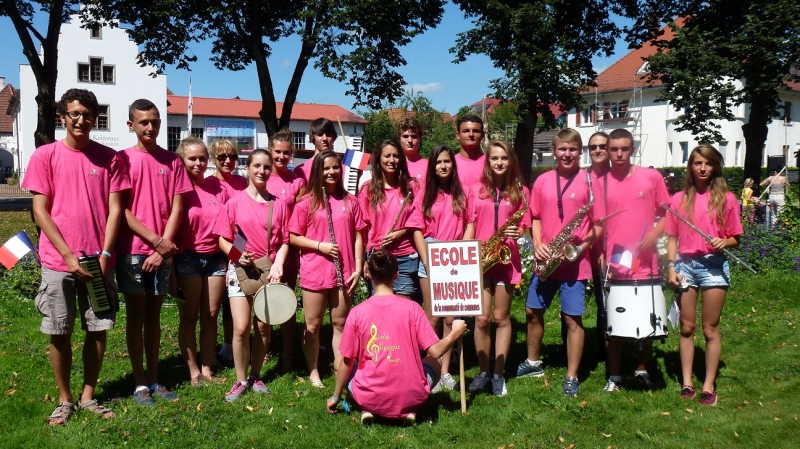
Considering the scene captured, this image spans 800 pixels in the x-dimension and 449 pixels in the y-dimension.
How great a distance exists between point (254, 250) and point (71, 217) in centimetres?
157

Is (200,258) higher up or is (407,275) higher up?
(200,258)

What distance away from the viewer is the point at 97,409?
17.9ft

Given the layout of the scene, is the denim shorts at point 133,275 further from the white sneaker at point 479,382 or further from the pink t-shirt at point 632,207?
the pink t-shirt at point 632,207

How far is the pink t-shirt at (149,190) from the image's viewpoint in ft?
18.2

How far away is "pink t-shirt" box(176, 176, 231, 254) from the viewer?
604 centimetres

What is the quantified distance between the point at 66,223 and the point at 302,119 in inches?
2725

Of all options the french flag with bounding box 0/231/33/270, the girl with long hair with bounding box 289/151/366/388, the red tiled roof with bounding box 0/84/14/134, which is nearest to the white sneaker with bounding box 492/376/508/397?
the girl with long hair with bounding box 289/151/366/388

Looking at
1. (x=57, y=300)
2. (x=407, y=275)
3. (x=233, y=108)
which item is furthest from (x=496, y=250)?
(x=233, y=108)

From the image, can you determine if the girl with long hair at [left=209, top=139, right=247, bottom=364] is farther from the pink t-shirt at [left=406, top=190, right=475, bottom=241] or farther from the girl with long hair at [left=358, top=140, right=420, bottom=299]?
the pink t-shirt at [left=406, top=190, right=475, bottom=241]

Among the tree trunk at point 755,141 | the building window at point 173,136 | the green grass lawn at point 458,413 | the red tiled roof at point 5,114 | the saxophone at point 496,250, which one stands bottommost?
the green grass lawn at point 458,413

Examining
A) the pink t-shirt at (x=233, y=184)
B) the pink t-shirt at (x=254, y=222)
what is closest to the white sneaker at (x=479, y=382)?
the pink t-shirt at (x=254, y=222)

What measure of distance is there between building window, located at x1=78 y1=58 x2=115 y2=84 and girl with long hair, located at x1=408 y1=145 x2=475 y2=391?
5121cm

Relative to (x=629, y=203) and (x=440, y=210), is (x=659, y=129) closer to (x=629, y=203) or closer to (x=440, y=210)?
(x=629, y=203)

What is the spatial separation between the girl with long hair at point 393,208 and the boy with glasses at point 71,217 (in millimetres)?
2125
